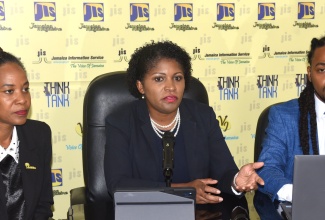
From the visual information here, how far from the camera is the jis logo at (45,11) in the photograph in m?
3.28

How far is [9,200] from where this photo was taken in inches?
82.7

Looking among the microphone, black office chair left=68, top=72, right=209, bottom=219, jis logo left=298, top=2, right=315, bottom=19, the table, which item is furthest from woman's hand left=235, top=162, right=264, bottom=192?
jis logo left=298, top=2, right=315, bottom=19

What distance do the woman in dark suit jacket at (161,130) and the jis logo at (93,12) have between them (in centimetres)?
95

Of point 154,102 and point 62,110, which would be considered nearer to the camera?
point 154,102

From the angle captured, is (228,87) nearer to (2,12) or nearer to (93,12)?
(93,12)

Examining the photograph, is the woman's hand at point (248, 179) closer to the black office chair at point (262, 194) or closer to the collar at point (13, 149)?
the black office chair at point (262, 194)

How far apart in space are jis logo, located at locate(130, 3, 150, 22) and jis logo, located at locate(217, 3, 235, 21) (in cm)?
49

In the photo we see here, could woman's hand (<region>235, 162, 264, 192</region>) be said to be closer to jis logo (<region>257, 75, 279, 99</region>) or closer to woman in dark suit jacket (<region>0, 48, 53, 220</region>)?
woman in dark suit jacket (<region>0, 48, 53, 220</region>)

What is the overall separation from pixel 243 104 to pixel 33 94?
1459 millimetres

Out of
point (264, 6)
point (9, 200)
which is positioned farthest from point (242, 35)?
point (9, 200)

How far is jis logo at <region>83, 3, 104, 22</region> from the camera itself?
3.34m

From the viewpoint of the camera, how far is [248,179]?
2.05m

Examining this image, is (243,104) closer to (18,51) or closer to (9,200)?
(18,51)

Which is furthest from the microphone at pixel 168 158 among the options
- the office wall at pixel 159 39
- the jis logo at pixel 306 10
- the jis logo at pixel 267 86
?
the jis logo at pixel 306 10
